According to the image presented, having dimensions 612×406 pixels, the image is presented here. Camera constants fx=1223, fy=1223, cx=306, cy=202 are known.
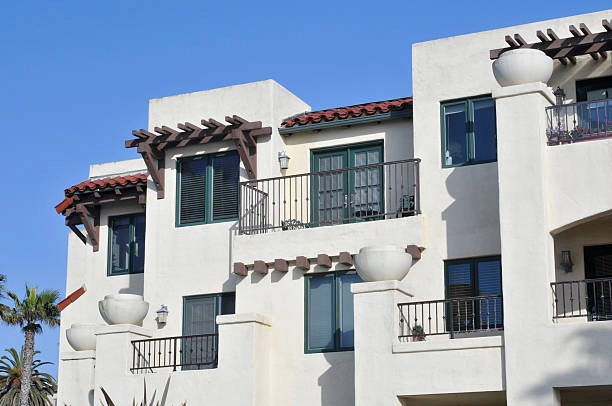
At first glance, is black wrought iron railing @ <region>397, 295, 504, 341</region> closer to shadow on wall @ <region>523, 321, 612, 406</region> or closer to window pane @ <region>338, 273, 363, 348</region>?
window pane @ <region>338, 273, 363, 348</region>

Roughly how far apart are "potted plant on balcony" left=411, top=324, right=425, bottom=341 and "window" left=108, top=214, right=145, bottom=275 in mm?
8393

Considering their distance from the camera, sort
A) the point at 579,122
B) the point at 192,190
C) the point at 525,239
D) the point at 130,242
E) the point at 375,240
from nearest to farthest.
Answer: the point at 525,239 < the point at 579,122 < the point at 375,240 < the point at 192,190 < the point at 130,242

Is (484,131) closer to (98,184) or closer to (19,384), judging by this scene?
(98,184)

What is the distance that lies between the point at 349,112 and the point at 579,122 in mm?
5431

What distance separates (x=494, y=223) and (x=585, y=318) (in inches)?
97.5

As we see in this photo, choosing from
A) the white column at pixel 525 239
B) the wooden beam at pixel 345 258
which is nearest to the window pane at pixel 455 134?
the white column at pixel 525 239

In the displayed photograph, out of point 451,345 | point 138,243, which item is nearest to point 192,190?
point 138,243

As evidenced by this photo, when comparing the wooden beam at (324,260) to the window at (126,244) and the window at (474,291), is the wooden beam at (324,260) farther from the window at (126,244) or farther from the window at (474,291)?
the window at (126,244)

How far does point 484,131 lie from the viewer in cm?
2402

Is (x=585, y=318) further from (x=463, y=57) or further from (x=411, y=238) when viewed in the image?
(x=463, y=57)

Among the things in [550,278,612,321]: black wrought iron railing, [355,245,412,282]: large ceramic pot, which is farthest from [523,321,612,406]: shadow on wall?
[355,245,412,282]: large ceramic pot

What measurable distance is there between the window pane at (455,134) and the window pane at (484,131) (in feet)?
0.85

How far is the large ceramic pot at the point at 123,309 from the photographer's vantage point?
25.4 m

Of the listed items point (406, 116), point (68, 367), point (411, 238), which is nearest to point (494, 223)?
point (411, 238)
